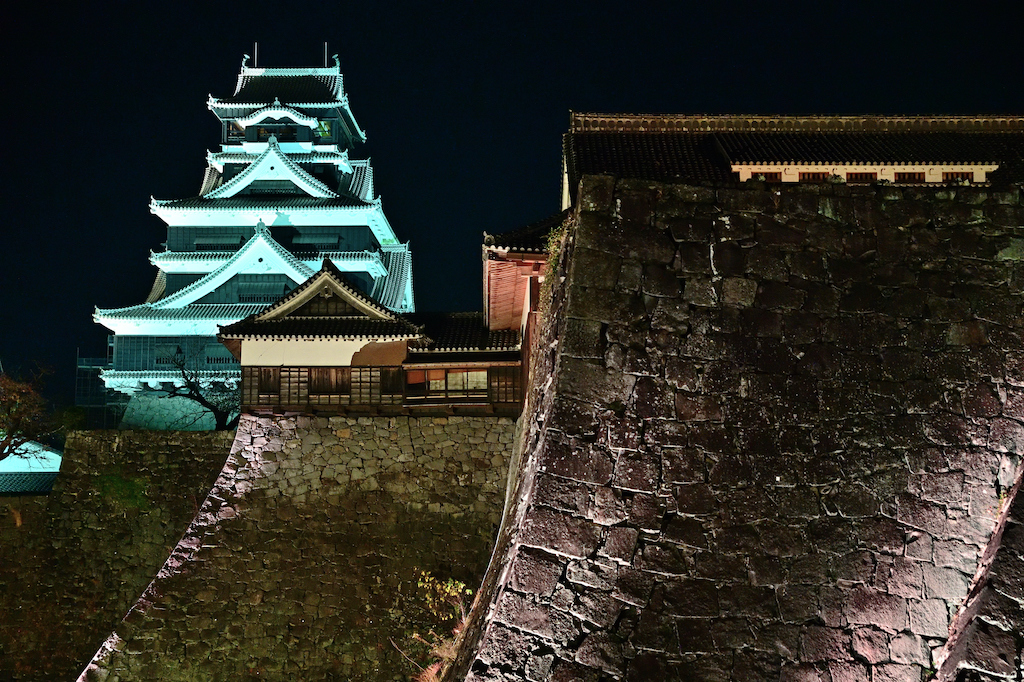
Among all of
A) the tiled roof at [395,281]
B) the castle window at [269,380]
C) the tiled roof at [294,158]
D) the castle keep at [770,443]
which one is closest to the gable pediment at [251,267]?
the tiled roof at [395,281]

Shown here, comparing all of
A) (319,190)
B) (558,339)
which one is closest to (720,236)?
(558,339)

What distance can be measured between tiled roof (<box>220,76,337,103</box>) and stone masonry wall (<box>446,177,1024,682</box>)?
26973mm

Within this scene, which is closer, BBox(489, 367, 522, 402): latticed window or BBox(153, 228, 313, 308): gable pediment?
BBox(489, 367, 522, 402): latticed window

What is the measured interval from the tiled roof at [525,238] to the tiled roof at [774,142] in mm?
3624

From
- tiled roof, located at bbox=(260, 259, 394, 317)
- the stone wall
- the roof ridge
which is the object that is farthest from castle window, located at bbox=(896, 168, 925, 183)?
the stone wall

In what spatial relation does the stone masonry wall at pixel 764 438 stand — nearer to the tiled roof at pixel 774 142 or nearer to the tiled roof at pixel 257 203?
the tiled roof at pixel 774 142

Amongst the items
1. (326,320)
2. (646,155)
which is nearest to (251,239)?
(326,320)

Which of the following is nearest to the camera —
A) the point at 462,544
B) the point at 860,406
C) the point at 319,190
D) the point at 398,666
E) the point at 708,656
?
the point at 708,656

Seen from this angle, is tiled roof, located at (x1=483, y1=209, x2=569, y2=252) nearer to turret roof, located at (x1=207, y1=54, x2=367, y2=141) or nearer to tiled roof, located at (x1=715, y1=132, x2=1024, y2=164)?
tiled roof, located at (x1=715, y1=132, x2=1024, y2=164)

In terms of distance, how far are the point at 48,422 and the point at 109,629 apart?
698cm

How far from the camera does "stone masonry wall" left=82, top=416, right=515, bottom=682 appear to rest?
42.7 feet

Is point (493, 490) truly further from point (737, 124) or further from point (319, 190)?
point (319, 190)

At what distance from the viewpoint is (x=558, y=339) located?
17.5ft

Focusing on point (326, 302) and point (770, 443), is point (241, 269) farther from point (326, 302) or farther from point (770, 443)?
point (770, 443)
